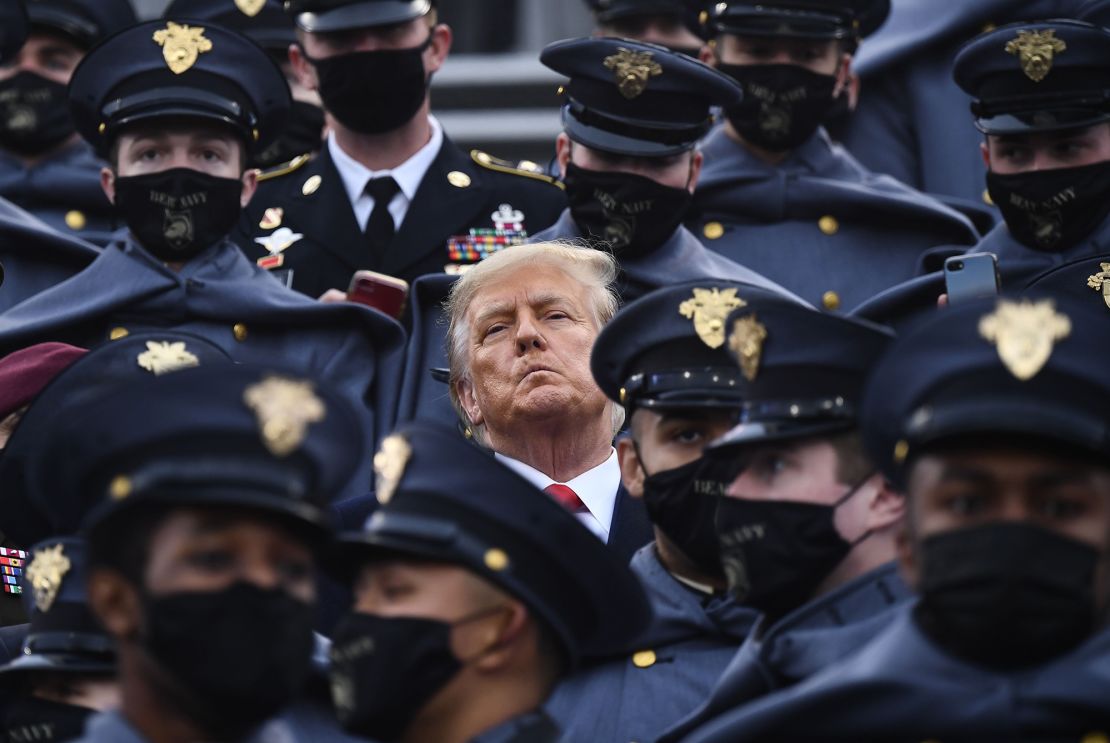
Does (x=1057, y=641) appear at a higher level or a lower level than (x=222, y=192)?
higher

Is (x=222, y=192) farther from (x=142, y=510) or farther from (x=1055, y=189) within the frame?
(x=142, y=510)

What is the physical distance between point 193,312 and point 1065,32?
9.20ft

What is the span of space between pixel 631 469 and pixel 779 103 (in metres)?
2.85

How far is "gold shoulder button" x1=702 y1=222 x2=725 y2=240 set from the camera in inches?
387

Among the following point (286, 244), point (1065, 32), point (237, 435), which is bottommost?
point (286, 244)

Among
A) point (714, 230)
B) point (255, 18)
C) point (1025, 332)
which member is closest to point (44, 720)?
point (1025, 332)

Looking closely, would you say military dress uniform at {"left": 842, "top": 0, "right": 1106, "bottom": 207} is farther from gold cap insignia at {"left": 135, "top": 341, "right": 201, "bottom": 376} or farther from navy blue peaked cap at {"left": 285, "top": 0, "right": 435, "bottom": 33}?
gold cap insignia at {"left": 135, "top": 341, "right": 201, "bottom": 376}

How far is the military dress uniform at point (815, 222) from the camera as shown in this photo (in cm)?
980

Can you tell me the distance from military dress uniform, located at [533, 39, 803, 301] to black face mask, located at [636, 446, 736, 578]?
74.2 inches

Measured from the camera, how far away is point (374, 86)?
375 inches

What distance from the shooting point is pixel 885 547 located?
635 centimetres

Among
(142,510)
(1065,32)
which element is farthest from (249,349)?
(142,510)

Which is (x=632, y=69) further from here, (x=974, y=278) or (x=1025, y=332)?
(x=1025, y=332)

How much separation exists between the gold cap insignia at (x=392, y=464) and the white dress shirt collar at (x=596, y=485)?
197 cm
